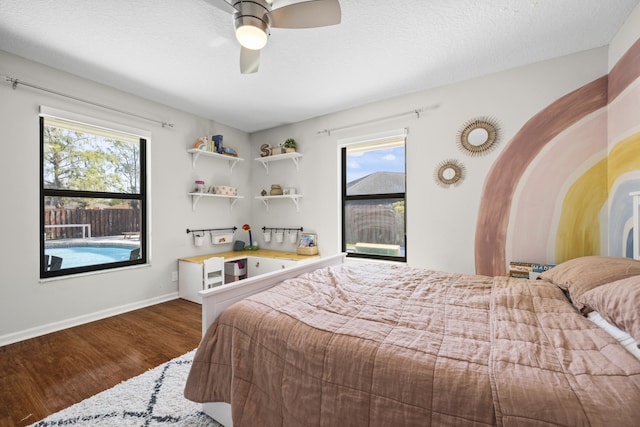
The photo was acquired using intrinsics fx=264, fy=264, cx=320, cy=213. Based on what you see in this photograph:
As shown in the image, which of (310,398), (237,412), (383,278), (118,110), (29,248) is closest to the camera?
(310,398)

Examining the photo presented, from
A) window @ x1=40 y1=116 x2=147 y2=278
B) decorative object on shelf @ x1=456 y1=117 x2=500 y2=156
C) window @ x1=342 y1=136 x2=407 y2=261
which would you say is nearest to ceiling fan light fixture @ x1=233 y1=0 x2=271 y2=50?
window @ x1=342 y1=136 x2=407 y2=261

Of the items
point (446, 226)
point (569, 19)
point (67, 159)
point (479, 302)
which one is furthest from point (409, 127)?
point (67, 159)

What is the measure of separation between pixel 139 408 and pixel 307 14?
251 centimetres

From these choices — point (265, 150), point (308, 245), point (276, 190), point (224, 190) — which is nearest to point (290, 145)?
point (265, 150)

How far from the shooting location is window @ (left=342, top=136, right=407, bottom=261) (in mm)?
3197

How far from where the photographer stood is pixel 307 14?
5.09ft

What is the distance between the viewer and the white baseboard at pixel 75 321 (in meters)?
2.25

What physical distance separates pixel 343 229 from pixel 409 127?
1.50 meters

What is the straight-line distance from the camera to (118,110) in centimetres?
287

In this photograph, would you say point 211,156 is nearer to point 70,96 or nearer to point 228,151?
point 228,151

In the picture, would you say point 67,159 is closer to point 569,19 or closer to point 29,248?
point 29,248

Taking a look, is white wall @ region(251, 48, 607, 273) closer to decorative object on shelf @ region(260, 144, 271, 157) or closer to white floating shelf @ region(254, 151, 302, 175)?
white floating shelf @ region(254, 151, 302, 175)

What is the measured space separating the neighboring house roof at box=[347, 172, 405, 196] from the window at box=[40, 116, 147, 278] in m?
2.62

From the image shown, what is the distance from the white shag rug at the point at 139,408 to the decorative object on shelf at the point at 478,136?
3004 mm
